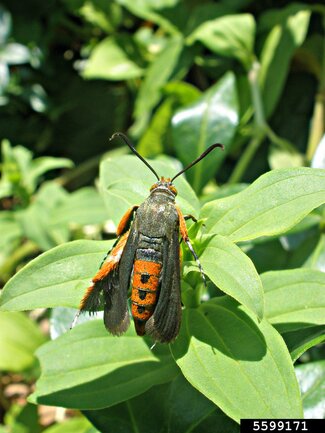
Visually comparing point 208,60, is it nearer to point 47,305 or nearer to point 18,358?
point 18,358

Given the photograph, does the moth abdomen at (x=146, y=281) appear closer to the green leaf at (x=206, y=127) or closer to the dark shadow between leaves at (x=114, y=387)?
the dark shadow between leaves at (x=114, y=387)

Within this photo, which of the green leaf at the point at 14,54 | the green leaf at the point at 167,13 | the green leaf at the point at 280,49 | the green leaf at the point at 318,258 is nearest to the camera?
the green leaf at the point at 318,258

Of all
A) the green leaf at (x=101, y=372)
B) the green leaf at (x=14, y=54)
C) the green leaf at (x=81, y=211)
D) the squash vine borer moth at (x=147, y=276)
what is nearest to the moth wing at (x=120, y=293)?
the squash vine borer moth at (x=147, y=276)

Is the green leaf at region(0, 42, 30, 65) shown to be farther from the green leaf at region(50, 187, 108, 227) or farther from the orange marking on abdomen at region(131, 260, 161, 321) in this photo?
the orange marking on abdomen at region(131, 260, 161, 321)

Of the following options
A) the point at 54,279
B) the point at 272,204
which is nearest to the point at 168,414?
the point at 54,279

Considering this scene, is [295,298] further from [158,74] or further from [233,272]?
[158,74]

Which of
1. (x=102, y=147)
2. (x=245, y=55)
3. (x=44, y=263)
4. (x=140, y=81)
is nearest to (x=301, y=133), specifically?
(x=245, y=55)

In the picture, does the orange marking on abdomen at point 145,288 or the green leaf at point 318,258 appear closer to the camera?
the orange marking on abdomen at point 145,288
